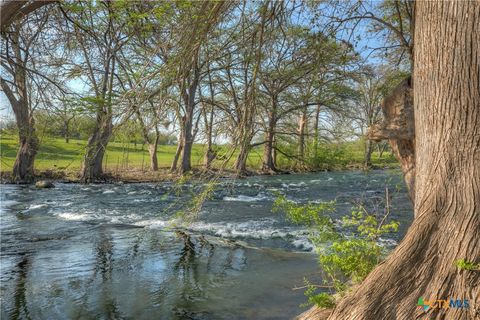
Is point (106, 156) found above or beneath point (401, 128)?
beneath

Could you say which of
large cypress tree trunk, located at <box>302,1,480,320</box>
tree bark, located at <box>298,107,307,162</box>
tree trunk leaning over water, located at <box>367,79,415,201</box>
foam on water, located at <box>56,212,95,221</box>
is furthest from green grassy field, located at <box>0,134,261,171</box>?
tree bark, located at <box>298,107,307,162</box>

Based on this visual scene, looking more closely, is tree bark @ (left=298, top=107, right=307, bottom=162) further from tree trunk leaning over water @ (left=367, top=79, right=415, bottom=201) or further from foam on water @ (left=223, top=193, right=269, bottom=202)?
tree trunk leaning over water @ (left=367, top=79, right=415, bottom=201)

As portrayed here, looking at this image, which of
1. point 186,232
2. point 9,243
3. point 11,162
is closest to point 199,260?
point 186,232

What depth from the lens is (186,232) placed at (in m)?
9.55

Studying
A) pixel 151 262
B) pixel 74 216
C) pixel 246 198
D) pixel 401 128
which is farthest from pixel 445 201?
pixel 246 198

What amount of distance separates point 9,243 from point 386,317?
26.6 ft

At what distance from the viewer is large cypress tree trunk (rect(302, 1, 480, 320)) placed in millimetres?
3021

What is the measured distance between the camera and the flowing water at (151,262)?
5.25 m

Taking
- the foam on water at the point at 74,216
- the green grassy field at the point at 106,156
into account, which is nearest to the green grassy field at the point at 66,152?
the green grassy field at the point at 106,156

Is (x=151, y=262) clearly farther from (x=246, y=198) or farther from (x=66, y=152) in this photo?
(x=66, y=152)

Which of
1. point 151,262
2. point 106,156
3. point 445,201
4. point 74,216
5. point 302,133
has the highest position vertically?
point 302,133

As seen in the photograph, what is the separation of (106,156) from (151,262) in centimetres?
539

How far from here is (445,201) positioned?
314cm

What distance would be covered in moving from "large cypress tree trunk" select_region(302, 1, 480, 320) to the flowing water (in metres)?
1.68
